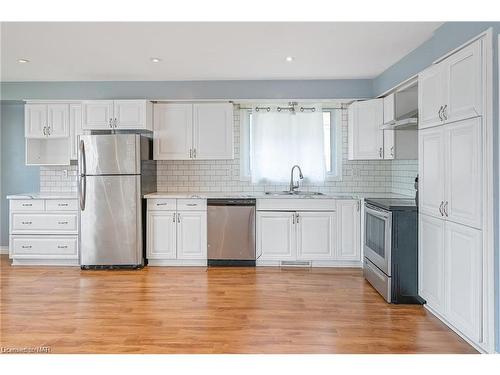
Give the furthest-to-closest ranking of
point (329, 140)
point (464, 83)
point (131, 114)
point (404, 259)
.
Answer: point (329, 140) → point (131, 114) → point (404, 259) → point (464, 83)

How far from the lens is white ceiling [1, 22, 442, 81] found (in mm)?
3420

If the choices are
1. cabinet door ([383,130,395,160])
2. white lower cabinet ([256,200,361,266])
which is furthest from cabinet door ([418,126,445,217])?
white lower cabinet ([256,200,361,266])

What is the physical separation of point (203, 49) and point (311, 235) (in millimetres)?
2585

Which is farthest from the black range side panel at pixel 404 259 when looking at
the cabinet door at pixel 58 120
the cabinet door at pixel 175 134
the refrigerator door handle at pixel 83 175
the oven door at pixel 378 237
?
the cabinet door at pixel 58 120

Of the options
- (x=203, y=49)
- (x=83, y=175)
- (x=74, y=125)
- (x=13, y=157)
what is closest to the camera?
(x=203, y=49)

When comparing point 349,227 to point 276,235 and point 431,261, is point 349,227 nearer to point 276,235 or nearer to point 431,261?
point 276,235

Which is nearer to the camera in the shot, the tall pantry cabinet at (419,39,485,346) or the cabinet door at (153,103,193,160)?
the tall pantry cabinet at (419,39,485,346)

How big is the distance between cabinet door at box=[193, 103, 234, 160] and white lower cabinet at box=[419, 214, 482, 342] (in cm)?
272

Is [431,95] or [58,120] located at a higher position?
[58,120]

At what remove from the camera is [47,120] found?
529 centimetres

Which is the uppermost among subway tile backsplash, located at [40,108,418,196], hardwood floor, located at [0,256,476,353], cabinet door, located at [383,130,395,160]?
cabinet door, located at [383,130,395,160]

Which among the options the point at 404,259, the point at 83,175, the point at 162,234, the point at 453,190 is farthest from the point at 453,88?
the point at 83,175

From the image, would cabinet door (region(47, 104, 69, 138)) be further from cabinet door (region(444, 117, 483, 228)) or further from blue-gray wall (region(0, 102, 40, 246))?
cabinet door (region(444, 117, 483, 228))

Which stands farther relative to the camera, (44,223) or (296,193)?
(296,193)
